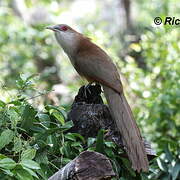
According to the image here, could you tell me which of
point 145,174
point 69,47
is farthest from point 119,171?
point 69,47

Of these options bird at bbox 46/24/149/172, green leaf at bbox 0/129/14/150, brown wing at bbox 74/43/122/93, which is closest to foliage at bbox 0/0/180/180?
Result: green leaf at bbox 0/129/14/150

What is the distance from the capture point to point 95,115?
3.50 meters

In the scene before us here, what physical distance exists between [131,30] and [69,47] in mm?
4683

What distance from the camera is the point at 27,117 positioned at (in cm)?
310

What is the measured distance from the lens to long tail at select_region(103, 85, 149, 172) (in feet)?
10.7

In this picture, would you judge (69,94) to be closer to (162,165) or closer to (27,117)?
(162,165)

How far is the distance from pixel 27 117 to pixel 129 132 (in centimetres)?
83

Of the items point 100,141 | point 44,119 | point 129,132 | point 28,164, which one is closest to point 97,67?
point 129,132

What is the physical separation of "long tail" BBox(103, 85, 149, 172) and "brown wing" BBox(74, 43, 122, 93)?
173 mm

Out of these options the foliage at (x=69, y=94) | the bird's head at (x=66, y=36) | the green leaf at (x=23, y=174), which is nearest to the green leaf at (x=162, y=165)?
the foliage at (x=69, y=94)

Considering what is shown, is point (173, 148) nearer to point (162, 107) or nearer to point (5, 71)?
point (162, 107)

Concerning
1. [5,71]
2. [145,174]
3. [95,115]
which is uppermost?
[95,115]

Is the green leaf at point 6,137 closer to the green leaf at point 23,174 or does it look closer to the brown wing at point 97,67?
the green leaf at point 23,174

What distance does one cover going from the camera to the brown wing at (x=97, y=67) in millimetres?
4074
